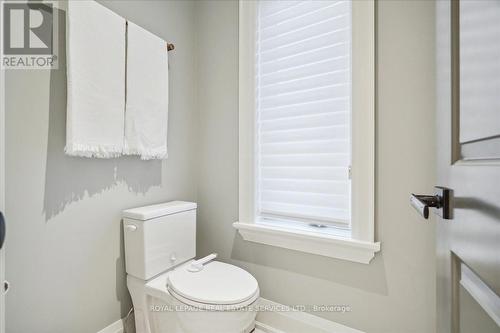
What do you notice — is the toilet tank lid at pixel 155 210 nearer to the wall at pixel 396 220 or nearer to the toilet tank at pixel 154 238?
the toilet tank at pixel 154 238

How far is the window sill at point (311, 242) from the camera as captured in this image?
119cm

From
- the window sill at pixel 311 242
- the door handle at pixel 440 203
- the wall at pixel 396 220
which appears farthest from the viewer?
the window sill at pixel 311 242

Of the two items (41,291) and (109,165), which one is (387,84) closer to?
(109,165)

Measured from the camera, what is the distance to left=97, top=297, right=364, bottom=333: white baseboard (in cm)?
130

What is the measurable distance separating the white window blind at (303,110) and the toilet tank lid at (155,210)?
45 cm

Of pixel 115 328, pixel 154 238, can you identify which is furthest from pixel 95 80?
pixel 115 328

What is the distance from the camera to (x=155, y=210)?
51.3 inches

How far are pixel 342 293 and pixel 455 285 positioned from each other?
846mm

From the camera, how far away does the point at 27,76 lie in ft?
3.24

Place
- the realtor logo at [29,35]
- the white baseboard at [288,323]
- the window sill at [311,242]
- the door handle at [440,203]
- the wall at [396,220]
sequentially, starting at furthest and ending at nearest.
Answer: the white baseboard at [288,323], the window sill at [311,242], the wall at [396,220], the realtor logo at [29,35], the door handle at [440,203]

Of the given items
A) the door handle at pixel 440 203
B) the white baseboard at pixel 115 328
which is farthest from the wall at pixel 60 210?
the door handle at pixel 440 203

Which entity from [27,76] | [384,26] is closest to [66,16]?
[27,76]

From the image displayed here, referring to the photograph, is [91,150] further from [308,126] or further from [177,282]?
[308,126]

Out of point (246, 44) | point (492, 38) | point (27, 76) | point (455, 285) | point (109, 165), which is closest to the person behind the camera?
point (492, 38)
